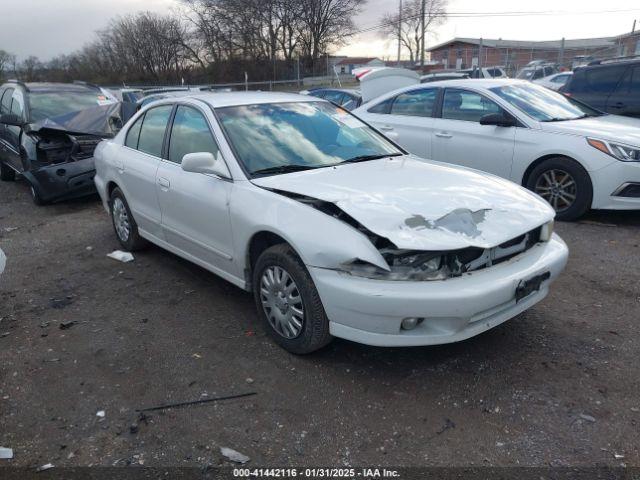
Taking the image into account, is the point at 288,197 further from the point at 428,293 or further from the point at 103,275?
the point at 103,275

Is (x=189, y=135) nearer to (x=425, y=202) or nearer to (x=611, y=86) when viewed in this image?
(x=425, y=202)

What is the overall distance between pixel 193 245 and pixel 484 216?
2305mm

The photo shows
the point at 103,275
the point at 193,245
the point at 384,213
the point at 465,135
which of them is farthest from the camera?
the point at 465,135

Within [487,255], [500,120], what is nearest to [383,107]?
[500,120]

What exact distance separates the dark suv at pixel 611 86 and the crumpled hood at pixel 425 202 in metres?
6.33

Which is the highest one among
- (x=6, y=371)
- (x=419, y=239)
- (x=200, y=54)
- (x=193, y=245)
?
(x=200, y=54)

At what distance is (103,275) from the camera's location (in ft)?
16.5

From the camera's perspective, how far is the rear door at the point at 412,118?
276 inches

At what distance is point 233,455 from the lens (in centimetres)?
256

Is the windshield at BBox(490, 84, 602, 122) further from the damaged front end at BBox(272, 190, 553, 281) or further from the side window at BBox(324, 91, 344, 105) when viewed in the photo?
the side window at BBox(324, 91, 344, 105)

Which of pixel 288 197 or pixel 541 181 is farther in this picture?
pixel 541 181

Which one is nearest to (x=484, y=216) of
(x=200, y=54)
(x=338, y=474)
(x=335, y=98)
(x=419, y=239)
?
(x=419, y=239)

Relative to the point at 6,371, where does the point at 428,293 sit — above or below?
above

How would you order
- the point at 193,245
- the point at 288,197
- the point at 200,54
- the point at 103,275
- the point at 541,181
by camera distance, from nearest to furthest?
the point at 288,197 < the point at 193,245 < the point at 103,275 < the point at 541,181 < the point at 200,54
